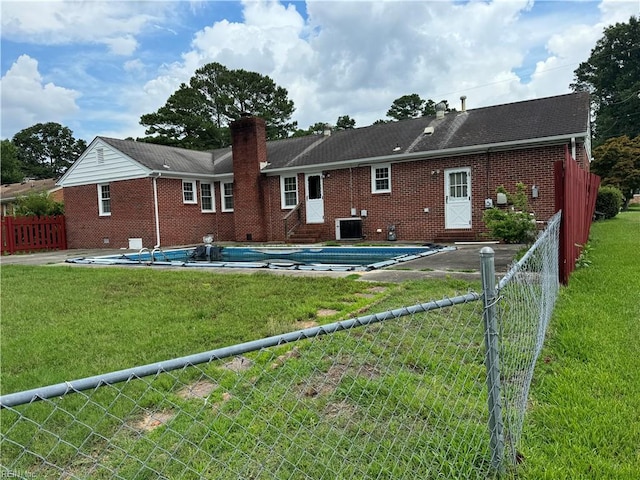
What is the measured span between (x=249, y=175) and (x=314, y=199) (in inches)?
125

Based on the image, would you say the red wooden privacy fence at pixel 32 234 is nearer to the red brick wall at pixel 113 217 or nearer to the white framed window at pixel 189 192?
the red brick wall at pixel 113 217

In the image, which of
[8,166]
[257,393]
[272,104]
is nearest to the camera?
[257,393]

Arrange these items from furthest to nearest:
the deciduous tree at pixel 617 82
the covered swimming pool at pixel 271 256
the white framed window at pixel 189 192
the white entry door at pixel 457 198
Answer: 1. the deciduous tree at pixel 617 82
2. the white framed window at pixel 189 192
3. the white entry door at pixel 457 198
4. the covered swimming pool at pixel 271 256

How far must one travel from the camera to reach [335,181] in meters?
17.9

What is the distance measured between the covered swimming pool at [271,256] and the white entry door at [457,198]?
263cm

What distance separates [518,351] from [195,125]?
4352 centimetres

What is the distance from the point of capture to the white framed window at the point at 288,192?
1912 cm

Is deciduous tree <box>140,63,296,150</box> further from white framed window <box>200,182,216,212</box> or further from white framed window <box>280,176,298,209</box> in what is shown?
white framed window <box>280,176,298,209</box>

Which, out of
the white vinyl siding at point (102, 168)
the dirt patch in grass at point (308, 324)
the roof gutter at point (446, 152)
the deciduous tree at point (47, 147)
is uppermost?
the deciduous tree at point (47, 147)

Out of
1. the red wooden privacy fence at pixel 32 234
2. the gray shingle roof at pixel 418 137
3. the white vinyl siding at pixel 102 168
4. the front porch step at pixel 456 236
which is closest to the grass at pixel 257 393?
the front porch step at pixel 456 236

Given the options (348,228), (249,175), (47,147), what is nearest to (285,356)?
(348,228)

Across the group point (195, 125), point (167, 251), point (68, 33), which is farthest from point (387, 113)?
point (68, 33)

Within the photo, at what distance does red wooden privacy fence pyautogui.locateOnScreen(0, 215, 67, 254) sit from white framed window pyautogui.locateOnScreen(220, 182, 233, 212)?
7460 mm

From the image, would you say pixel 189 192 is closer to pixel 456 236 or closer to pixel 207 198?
pixel 207 198
